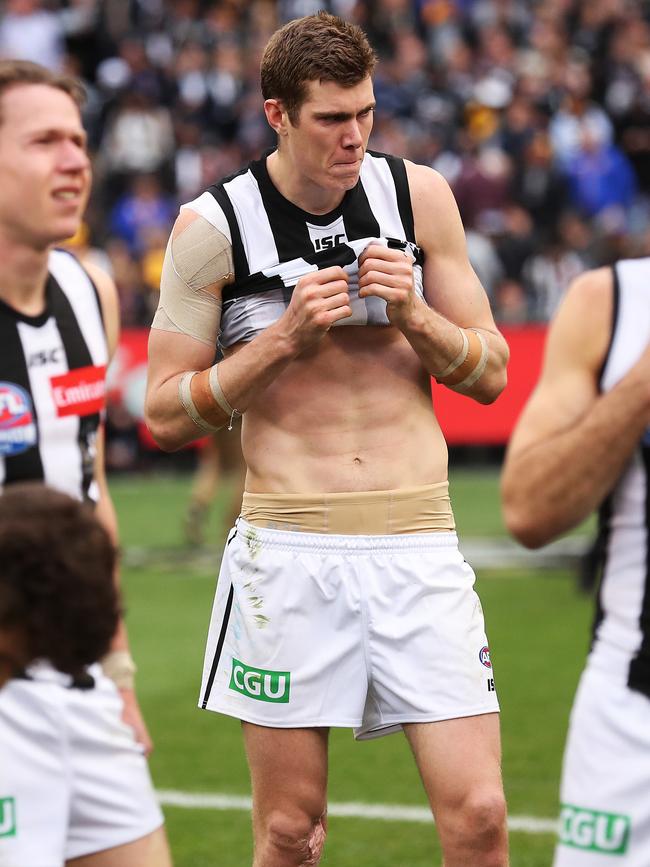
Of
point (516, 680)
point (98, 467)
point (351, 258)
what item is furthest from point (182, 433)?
point (516, 680)

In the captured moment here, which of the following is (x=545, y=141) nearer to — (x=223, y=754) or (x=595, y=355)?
(x=223, y=754)

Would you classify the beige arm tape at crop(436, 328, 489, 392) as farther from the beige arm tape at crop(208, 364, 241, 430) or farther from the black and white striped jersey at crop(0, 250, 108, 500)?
the black and white striped jersey at crop(0, 250, 108, 500)

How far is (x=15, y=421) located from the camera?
369 cm

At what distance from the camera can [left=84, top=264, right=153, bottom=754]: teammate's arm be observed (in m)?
3.76

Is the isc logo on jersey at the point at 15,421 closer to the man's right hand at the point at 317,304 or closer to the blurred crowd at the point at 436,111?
the man's right hand at the point at 317,304

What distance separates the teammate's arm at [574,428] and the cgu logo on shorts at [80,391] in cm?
129

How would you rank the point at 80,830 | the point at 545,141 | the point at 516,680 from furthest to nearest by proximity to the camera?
the point at 545,141, the point at 516,680, the point at 80,830

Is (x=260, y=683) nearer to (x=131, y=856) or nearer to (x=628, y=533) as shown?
(x=131, y=856)

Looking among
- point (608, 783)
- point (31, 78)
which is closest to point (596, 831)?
point (608, 783)

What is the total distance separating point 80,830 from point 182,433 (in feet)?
3.84

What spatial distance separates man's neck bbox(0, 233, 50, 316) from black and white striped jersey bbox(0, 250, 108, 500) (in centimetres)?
3

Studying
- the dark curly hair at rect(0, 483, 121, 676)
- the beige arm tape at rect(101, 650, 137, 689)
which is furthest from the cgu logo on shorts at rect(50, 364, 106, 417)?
the dark curly hair at rect(0, 483, 121, 676)

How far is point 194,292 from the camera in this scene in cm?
381

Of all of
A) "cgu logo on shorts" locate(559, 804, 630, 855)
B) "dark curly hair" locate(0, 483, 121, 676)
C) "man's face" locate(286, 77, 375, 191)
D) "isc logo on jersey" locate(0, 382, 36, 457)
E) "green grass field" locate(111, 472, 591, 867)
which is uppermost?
"man's face" locate(286, 77, 375, 191)
